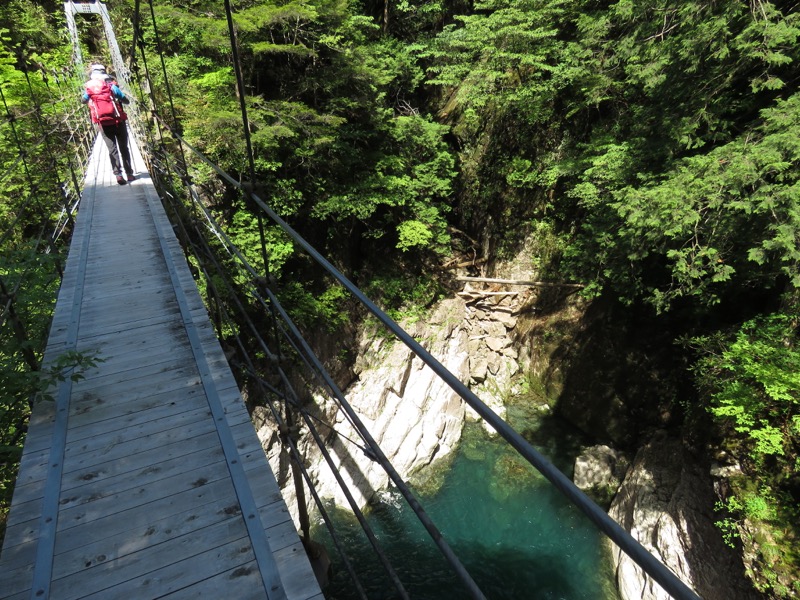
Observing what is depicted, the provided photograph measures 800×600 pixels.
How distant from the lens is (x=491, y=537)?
7215mm

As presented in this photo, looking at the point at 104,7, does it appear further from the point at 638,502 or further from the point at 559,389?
the point at 638,502

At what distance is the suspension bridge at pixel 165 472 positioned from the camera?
142 centimetres

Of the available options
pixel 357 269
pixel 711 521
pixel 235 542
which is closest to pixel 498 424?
pixel 235 542

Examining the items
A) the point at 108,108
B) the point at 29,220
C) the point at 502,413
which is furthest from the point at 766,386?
the point at 29,220

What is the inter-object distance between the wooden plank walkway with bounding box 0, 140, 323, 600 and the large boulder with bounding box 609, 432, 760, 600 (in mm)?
6006

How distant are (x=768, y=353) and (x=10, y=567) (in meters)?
7.11

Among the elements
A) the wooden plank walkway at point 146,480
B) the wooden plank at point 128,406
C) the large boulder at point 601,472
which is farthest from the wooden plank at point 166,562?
the large boulder at point 601,472

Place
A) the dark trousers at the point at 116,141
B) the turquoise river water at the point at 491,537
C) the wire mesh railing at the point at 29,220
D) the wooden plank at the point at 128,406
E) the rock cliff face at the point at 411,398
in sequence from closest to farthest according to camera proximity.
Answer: the wooden plank at the point at 128,406 → the wire mesh railing at the point at 29,220 → the dark trousers at the point at 116,141 → the turquoise river water at the point at 491,537 → the rock cliff face at the point at 411,398

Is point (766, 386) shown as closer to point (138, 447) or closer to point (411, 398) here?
point (411, 398)

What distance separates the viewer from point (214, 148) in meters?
7.29

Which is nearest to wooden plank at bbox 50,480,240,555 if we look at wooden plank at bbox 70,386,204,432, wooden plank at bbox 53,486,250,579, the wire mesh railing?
wooden plank at bbox 53,486,250,579

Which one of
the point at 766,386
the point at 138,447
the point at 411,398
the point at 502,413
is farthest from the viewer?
the point at 502,413

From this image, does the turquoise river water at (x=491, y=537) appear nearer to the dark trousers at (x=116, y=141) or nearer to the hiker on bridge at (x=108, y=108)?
the dark trousers at (x=116, y=141)

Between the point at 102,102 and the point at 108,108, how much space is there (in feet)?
0.28
